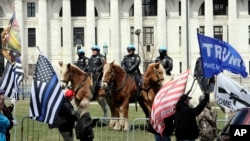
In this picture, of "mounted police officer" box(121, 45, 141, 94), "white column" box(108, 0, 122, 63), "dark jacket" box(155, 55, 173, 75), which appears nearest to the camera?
"dark jacket" box(155, 55, 173, 75)

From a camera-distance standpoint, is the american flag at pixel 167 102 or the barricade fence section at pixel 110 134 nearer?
the american flag at pixel 167 102

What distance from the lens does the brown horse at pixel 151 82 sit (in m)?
20.8

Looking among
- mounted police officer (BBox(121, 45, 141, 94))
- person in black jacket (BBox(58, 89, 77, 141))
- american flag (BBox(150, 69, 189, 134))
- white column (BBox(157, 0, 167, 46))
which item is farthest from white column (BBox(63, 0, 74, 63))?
american flag (BBox(150, 69, 189, 134))

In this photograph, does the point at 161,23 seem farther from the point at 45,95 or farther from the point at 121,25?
the point at 45,95

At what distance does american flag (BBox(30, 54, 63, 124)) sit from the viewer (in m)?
14.8

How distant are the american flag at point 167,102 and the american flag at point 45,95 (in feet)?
7.60

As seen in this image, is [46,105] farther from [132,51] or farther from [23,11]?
[23,11]

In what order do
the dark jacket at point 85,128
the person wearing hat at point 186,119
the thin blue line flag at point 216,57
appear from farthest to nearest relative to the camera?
the dark jacket at point 85,128
the thin blue line flag at point 216,57
the person wearing hat at point 186,119

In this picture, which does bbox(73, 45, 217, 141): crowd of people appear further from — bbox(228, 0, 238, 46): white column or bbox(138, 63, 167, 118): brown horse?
bbox(228, 0, 238, 46): white column

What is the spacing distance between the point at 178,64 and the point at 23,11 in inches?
804

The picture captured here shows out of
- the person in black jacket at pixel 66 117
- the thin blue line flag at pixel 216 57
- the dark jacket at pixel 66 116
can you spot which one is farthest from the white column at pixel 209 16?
the thin blue line flag at pixel 216 57

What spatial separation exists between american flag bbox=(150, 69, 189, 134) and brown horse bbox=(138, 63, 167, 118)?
626 centimetres

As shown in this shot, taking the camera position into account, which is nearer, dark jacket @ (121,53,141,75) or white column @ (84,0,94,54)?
dark jacket @ (121,53,141,75)

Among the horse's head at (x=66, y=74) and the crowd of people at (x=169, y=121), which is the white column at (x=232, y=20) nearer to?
the crowd of people at (x=169, y=121)
